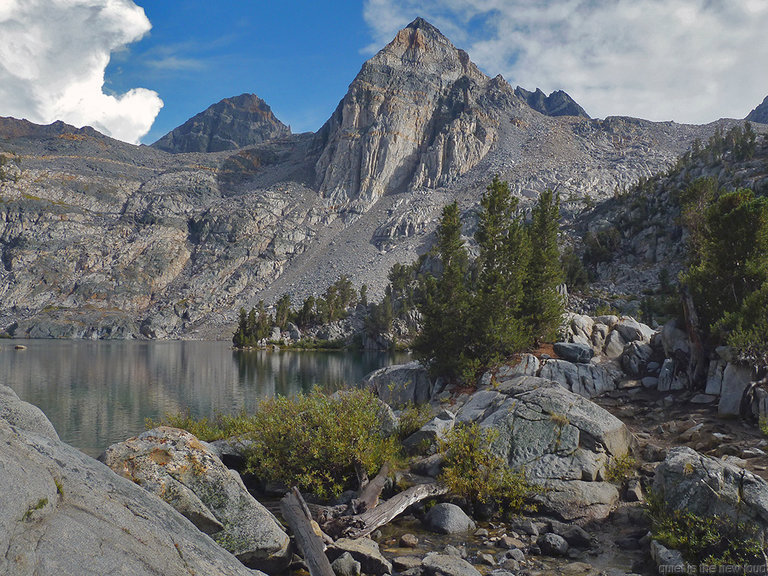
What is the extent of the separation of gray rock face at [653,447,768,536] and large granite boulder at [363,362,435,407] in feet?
78.4

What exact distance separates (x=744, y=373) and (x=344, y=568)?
71.7ft

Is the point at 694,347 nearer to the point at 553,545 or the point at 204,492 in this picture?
the point at 553,545

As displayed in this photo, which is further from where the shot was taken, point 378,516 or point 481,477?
point 481,477

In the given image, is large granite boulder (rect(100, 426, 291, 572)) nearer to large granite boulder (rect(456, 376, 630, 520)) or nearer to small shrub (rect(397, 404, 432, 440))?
large granite boulder (rect(456, 376, 630, 520))

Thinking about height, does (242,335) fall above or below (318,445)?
below

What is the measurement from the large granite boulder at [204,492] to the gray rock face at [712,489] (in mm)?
11036

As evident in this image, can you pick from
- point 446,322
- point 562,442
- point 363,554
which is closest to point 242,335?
point 446,322

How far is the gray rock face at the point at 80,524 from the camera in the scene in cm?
488

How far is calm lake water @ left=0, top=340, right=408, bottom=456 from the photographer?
1526 inches

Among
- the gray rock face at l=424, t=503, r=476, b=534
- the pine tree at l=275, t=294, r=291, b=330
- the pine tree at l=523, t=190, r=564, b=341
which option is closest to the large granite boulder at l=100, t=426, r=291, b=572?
the gray rock face at l=424, t=503, r=476, b=534

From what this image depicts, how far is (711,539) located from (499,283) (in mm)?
27894

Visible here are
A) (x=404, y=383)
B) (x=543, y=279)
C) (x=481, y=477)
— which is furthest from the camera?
(x=543, y=279)

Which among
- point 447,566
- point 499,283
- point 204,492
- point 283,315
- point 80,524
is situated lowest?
point 283,315

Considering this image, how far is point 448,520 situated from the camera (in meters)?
14.6
